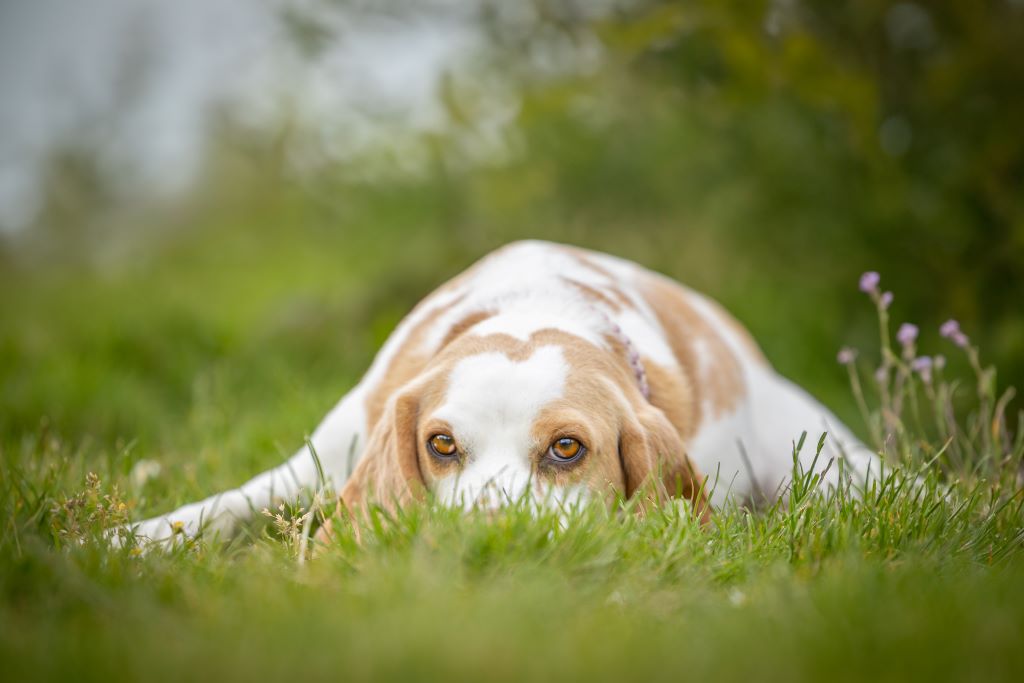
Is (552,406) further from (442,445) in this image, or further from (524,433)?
(442,445)

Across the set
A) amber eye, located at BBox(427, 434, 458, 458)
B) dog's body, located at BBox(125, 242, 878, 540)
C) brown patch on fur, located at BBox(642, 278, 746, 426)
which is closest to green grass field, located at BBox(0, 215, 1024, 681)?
dog's body, located at BBox(125, 242, 878, 540)

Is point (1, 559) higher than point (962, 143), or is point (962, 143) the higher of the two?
point (962, 143)

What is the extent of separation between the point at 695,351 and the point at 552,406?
1156 millimetres

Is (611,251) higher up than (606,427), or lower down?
higher up

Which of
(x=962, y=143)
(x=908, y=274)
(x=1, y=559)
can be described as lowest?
(x=1, y=559)

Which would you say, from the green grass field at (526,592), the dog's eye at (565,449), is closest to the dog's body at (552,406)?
the dog's eye at (565,449)

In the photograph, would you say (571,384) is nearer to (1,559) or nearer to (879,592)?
(879,592)

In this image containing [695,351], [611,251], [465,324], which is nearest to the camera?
[465,324]

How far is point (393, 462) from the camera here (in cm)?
275

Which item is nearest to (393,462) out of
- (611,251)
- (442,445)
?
(442,445)

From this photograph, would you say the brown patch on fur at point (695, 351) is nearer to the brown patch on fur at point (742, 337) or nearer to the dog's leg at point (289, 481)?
the brown patch on fur at point (742, 337)

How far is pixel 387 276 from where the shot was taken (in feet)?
21.3

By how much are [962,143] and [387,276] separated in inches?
141

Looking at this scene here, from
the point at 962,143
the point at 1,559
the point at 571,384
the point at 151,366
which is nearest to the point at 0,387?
the point at 151,366
